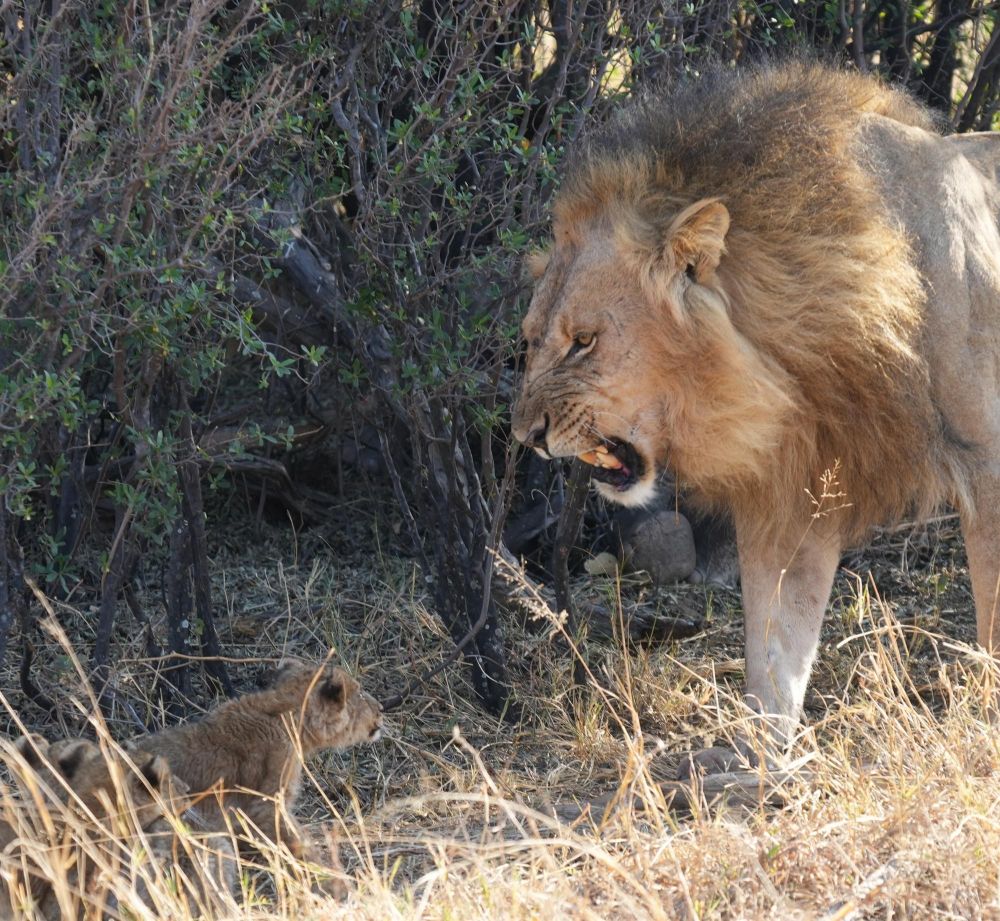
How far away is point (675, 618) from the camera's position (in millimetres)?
5844

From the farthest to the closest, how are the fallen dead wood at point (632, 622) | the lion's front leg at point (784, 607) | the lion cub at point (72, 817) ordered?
the fallen dead wood at point (632, 622) → the lion's front leg at point (784, 607) → the lion cub at point (72, 817)

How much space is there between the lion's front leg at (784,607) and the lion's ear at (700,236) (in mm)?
932

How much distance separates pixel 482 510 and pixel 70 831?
2248 millimetres

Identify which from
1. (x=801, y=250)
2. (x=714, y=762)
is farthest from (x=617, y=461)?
(x=714, y=762)

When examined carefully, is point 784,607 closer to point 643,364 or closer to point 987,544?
point 987,544

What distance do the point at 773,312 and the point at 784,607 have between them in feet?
3.29

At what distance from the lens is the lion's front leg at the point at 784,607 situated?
15.2 ft

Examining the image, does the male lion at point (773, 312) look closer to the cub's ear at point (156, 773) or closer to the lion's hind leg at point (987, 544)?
the lion's hind leg at point (987, 544)

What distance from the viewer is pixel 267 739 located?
407cm

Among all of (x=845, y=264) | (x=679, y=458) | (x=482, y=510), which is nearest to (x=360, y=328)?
(x=482, y=510)

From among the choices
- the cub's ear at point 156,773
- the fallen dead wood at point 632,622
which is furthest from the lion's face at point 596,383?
the fallen dead wood at point 632,622

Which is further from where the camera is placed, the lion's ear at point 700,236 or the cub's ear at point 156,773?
the lion's ear at point 700,236

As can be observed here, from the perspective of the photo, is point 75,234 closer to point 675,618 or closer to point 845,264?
Result: point 845,264

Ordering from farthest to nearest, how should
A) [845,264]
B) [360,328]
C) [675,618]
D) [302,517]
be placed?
[302,517]
[675,618]
[360,328]
[845,264]
